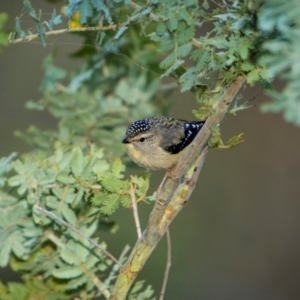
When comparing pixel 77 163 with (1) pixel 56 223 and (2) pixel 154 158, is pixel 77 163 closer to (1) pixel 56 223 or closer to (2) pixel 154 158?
(1) pixel 56 223

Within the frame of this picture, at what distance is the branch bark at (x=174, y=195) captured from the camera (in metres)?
1.56

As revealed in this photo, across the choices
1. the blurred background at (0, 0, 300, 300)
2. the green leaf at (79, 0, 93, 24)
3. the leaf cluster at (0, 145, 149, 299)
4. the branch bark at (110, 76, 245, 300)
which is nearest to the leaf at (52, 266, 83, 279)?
the leaf cluster at (0, 145, 149, 299)

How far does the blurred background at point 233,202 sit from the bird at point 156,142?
1421mm

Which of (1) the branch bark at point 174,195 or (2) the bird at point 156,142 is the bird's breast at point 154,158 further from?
(1) the branch bark at point 174,195

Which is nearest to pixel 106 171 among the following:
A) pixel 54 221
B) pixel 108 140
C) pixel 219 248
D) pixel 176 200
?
pixel 54 221

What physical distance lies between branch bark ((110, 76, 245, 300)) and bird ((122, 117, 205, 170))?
2.12ft

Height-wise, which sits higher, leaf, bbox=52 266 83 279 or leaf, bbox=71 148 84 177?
leaf, bbox=71 148 84 177

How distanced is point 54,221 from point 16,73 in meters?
2.75

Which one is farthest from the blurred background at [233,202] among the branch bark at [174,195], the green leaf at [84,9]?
the green leaf at [84,9]

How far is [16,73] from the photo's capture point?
4578mm

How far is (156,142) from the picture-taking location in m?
2.60

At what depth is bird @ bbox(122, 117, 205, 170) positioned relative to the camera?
2473 mm

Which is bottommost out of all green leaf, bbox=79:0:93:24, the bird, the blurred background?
the blurred background

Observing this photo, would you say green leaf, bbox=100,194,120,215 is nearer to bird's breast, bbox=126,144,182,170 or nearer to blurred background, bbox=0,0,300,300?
bird's breast, bbox=126,144,182,170
